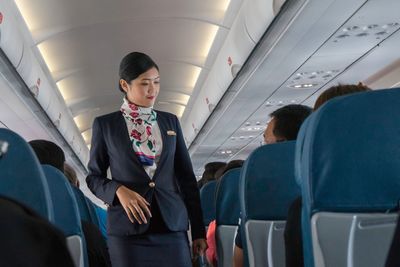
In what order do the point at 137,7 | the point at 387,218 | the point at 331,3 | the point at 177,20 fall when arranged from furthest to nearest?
the point at 177,20, the point at 137,7, the point at 331,3, the point at 387,218

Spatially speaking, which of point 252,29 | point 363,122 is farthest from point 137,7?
point 363,122

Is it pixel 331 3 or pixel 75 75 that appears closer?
pixel 331 3

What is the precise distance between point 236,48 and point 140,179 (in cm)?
492

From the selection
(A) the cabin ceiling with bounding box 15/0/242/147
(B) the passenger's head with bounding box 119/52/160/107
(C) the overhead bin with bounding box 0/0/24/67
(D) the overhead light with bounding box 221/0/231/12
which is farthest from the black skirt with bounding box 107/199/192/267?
(D) the overhead light with bounding box 221/0/231/12

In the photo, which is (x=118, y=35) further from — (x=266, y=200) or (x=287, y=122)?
(x=266, y=200)

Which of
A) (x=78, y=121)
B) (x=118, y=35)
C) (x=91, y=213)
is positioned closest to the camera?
(x=91, y=213)

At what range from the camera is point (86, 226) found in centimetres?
317

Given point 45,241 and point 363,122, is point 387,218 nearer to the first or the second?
point 363,122

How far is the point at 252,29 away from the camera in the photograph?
616cm

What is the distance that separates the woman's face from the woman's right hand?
0.44 metres

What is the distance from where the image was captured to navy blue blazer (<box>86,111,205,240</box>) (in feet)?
8.01

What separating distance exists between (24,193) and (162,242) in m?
1.07

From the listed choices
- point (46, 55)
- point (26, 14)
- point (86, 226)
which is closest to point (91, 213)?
point (86, 226)

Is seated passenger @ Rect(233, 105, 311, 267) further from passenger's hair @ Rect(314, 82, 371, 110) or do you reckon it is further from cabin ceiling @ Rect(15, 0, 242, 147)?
cabin ceiling @ Rect(15, 0, 242, 147)
